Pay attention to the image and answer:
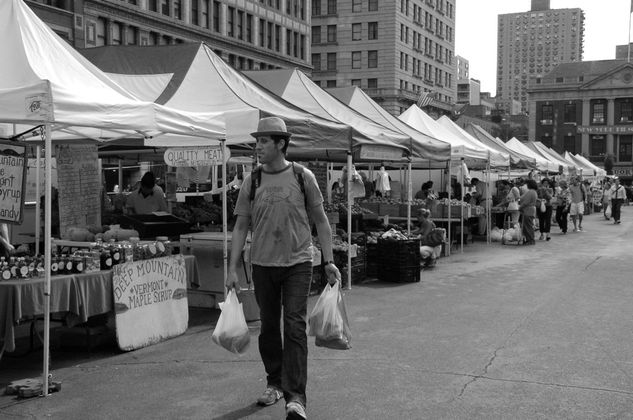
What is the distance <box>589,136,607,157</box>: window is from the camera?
83.6 m

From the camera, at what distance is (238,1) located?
61.2 m

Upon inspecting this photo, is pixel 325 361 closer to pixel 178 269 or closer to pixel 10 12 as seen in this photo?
pixel 178 269

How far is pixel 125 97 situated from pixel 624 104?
87.0m

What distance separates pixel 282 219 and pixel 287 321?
695 millimetres

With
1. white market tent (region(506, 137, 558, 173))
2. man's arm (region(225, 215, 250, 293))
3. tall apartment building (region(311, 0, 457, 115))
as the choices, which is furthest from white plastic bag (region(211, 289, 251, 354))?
tall apartment building (region(311, 0, 457, 115))

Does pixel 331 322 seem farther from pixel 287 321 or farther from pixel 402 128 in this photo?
pixel 402 128

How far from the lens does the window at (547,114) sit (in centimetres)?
8700

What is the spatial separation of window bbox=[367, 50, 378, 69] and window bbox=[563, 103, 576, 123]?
24.6 metres

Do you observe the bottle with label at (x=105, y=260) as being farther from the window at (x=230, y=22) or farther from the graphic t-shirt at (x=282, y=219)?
the window at (x=230, y=22)

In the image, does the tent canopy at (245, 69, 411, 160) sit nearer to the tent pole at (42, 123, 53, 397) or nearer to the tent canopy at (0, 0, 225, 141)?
the tent canopy at (0, 0, 225, 141)

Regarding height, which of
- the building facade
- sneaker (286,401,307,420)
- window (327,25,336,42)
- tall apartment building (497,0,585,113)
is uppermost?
tall apartment building (497,0,585,113)

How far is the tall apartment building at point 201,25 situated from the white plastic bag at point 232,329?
125 feet

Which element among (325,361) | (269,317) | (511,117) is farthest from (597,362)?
(511,117)

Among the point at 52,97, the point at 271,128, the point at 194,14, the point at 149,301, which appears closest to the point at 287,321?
the point at 271,128
